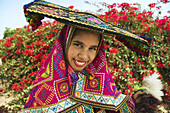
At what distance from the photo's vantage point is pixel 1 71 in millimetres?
4016

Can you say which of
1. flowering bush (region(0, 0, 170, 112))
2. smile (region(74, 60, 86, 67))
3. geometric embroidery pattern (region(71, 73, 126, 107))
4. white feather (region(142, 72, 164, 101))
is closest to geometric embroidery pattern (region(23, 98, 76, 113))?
geometric embroidery pattern (region(71, 73, 126, 107))

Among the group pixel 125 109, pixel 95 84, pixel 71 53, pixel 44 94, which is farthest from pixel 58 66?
pixel 125 109

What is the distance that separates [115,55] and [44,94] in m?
2.55

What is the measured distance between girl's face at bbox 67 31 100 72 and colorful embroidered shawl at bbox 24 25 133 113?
80mm

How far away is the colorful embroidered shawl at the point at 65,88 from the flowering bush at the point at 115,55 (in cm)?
184

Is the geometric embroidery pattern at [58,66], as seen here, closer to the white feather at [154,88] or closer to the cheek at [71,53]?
the cheek at [71,53]

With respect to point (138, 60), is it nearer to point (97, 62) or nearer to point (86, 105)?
point (97, 62)

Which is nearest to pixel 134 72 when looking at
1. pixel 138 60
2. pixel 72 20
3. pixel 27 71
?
pixel 138 60

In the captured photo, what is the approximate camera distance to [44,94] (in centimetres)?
121

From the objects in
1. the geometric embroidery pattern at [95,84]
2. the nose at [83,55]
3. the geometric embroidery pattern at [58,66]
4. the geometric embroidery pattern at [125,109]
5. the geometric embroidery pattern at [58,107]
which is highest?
the nose at [83,55]

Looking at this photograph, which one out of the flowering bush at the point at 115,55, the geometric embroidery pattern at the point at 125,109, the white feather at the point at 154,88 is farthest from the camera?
the flowering bush at the point at 115,55

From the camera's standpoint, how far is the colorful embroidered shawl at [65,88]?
1.19 metres

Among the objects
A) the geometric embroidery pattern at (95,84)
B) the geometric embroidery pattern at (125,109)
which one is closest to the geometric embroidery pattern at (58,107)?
the geometric embroidery pattern at (95,84)

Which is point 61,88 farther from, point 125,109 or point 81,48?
point 125,109
